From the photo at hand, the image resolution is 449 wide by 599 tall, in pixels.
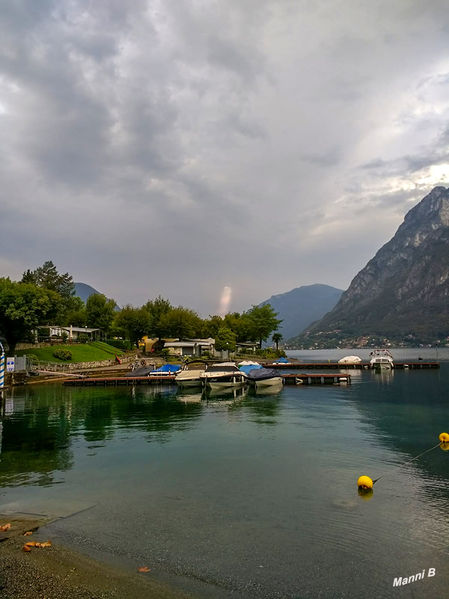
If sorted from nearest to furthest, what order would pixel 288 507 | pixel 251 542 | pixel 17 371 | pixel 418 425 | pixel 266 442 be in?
pixel 251 542, pixel 288 507, pixel 266 442, pixel 418 425, pixel 17 371

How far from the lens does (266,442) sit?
27.5m

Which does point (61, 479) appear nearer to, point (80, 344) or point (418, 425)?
point (418, 425)

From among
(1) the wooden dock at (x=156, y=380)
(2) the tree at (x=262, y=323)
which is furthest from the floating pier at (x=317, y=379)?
(2) the tree at (x=262, y=323)

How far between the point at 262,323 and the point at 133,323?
47.3m

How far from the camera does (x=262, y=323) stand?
5817 inches

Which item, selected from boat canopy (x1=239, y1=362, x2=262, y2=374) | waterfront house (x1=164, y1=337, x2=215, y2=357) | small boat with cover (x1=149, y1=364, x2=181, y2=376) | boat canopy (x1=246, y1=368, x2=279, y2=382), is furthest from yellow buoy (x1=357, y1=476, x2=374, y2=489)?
waterfront house (x1=164, y1=337, x2=215, y2=357)

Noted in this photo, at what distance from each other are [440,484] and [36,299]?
63.7 metres

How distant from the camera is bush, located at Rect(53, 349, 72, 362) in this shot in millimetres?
78750

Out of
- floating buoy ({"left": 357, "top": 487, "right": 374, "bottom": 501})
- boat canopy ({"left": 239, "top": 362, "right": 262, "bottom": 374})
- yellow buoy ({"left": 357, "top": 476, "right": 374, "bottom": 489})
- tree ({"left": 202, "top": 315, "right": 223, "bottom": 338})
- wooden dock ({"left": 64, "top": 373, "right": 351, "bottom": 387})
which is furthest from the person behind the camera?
tree ({"left": 202, "top": 315, "right": 223, "bottom": 338})

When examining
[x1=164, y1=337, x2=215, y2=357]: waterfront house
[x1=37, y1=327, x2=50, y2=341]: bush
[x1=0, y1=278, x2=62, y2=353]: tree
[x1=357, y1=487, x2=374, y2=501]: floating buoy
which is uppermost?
[x1=0, y1=278, x2=62, y2=353]: tree

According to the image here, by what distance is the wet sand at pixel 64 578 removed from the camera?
995cm

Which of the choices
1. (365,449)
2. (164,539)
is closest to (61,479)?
(164,539)

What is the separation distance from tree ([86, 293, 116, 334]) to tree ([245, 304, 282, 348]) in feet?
168

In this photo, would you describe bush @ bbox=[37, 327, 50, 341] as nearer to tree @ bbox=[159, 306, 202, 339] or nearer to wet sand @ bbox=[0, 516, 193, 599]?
tree @ bbox=[159, 306, 202, 339]
